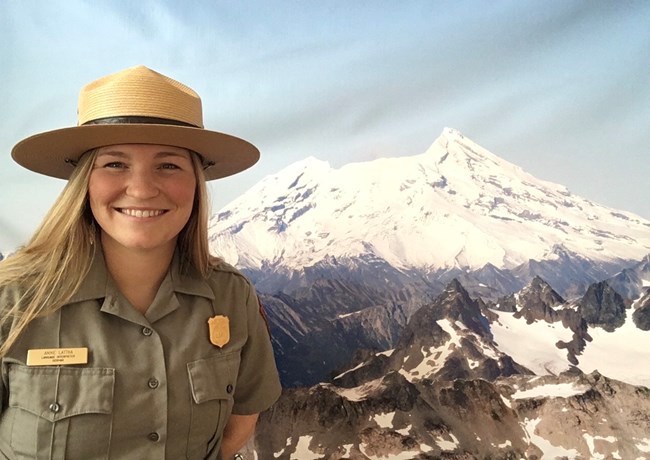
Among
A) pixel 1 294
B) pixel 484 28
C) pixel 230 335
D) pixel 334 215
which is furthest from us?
pixel 334 215

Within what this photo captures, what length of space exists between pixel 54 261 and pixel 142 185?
0.26 metres

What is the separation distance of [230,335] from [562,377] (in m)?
1.43

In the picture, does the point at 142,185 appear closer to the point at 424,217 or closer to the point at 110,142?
the point at 110,142

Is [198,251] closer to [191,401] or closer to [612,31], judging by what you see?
[191,401]

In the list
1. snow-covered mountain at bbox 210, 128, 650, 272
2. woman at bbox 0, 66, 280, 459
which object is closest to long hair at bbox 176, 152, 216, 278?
woman at bbox 0, 66, 280, 459

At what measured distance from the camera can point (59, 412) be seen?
108cm

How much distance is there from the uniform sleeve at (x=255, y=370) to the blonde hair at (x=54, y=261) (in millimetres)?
457

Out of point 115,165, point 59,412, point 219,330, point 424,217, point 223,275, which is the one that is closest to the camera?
point 59,412

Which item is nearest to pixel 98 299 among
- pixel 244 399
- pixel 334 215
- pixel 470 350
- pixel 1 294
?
pixel 1 294

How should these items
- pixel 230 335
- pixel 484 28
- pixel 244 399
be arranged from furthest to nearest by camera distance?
pixel 484 28 → pixel 244 399 → pixel 230 335

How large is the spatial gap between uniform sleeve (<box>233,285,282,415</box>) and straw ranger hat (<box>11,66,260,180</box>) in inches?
18.9

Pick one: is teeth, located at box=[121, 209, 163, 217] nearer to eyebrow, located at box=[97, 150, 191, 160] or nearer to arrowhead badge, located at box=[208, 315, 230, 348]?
eyebrow, located at box=[97, 150, 191, 160]

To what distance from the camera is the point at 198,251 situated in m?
1.36

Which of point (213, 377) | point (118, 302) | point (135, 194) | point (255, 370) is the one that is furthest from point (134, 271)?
point (255, 370)
